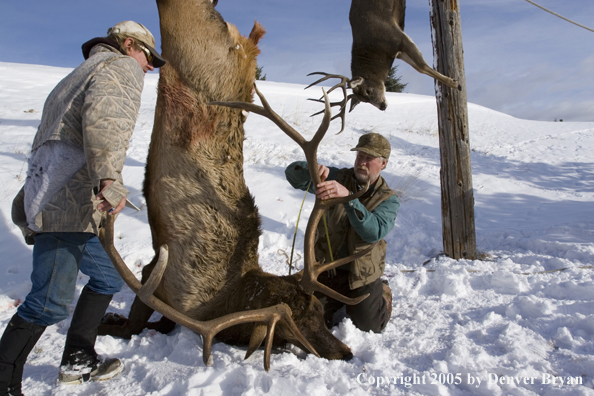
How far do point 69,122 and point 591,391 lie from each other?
10.8 ft

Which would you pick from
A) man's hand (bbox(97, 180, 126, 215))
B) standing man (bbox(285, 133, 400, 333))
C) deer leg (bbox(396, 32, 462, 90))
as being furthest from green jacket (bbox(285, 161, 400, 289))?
man's hand (bbox(97, 180, 126, 215))

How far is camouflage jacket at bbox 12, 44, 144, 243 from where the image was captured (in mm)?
1957

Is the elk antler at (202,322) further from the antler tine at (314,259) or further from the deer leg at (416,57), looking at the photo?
the deer leg at (416,57)

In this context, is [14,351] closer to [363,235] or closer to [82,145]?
[82,145]

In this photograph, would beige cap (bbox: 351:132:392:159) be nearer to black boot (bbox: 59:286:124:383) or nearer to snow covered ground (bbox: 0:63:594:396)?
snow covered ground (bbox: 0:63:594:396)

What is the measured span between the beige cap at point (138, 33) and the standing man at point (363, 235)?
1.35 metres

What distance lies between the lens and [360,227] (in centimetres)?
278

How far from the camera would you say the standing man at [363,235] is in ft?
10.1

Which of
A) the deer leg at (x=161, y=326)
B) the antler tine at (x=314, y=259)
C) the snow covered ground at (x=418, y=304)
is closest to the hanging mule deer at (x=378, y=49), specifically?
the antler tine at (x=314, y=259)

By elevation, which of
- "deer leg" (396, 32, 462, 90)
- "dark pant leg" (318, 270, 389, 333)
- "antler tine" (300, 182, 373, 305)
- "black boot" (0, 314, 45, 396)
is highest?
"deer leg" (396, 32, 462, 90)

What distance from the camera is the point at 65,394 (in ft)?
7.34

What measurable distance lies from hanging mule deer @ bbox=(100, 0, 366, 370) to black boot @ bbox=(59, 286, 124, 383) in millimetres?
320

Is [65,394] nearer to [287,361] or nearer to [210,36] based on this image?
[287,361]

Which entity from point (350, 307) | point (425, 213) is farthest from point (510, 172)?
point (350, 307)
